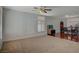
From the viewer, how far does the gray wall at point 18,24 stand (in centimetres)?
181

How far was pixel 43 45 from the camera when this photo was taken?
72.7 inches

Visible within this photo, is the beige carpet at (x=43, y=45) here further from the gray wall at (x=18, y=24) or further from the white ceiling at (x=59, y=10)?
the white ceiling at (x=59, y=10)

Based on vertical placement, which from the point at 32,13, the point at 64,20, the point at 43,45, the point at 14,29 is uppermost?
the point at 32,13

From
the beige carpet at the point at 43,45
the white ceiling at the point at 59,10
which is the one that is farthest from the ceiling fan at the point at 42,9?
the beige carpet at the point at 43,45

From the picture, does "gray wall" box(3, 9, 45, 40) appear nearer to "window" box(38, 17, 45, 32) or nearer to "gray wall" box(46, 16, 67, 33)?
"window" box(38, 17, 45, 32)

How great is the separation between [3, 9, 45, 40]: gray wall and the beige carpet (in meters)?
0.14

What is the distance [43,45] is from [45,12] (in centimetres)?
58

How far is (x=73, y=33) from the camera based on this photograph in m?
1.83

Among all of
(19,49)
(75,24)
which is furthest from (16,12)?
(75,24)

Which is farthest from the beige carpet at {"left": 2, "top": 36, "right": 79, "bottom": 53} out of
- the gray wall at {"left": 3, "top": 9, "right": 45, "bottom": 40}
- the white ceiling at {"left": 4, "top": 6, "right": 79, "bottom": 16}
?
the white ceiling at {"left": 4, "top": 6, "right": 79, "bottom": 16}

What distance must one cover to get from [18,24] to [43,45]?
573mm

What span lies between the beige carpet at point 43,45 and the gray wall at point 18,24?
5.5 inches

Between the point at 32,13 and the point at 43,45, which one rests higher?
the point at 32,13
